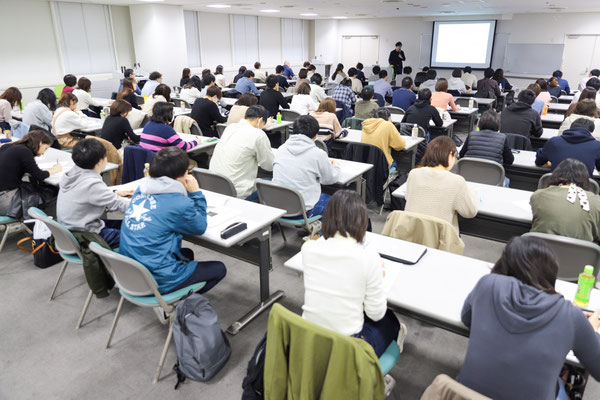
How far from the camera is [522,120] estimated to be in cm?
520

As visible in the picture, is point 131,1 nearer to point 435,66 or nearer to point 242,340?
point 242,340

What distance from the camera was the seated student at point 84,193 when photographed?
9.27 feet

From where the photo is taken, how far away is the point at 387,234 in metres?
2.61

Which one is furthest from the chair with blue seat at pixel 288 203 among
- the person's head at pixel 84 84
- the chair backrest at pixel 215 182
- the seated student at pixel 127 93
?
the person's head at pixel 84 84

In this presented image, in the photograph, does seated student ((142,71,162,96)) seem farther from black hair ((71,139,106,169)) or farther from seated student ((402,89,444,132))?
black hair ((71,139,106,169))

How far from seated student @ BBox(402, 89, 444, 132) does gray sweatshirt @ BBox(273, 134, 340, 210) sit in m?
3.04

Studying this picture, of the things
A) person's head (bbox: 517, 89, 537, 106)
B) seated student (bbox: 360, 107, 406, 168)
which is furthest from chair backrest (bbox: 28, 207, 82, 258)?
person's head (bbox: 517, 89, 537, 106)

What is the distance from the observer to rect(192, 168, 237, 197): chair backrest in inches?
138

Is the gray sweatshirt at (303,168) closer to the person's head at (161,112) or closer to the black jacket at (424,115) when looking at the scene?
the person's head at (161,112)

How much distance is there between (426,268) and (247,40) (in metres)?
14.6

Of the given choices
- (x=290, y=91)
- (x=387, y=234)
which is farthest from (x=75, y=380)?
(x=290, y=91)

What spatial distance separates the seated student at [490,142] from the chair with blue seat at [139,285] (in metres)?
3.09

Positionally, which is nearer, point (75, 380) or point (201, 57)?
point (75, 380)

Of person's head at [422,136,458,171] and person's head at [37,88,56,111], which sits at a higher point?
person's head at [37,88,56,111]
